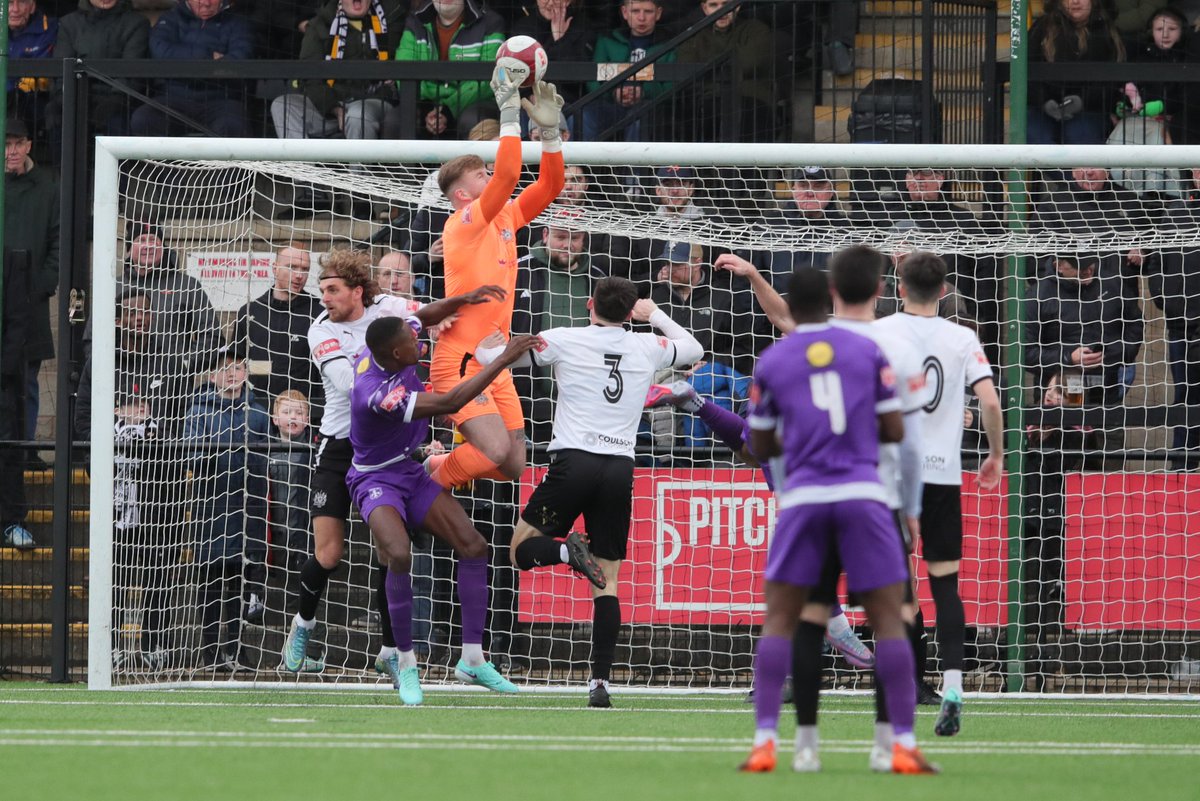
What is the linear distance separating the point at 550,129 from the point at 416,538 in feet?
9.48

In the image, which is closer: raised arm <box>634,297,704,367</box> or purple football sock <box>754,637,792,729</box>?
purple football sock <box>754,637,792,729</box>

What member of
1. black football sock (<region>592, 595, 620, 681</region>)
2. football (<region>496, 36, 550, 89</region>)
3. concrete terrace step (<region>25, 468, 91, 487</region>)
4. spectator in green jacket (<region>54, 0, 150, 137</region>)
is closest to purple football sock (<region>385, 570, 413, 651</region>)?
black football sock (<region>592, 595, 620, 681</region>)

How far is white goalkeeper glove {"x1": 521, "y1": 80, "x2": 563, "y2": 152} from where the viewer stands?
923 cm

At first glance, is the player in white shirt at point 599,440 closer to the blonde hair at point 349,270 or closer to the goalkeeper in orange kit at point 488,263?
the goalkeeper in orange kit at point 488,263

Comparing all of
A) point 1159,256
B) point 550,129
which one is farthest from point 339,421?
point 1159,256

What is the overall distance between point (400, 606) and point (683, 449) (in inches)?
108

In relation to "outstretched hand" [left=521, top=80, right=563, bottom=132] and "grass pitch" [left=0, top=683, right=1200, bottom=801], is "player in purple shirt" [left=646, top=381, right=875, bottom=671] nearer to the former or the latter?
"grass pitch" [left=0, top=683, right=1200, bottom=801]

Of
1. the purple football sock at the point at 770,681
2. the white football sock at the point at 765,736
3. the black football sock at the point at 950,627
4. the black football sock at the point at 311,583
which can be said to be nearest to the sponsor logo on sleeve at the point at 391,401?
the black football sock at the point at 311,583

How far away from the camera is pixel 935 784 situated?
547 centimetres

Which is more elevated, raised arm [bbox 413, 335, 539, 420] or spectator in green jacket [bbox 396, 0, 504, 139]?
spectator in green jacket [bbox 396, 0, 504, 139]

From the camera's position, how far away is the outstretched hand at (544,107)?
9227mm

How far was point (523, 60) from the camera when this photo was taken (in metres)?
9.12

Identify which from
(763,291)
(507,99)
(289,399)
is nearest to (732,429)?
(763,291)

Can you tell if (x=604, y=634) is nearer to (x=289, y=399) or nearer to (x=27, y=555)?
(x=289, y=399)
